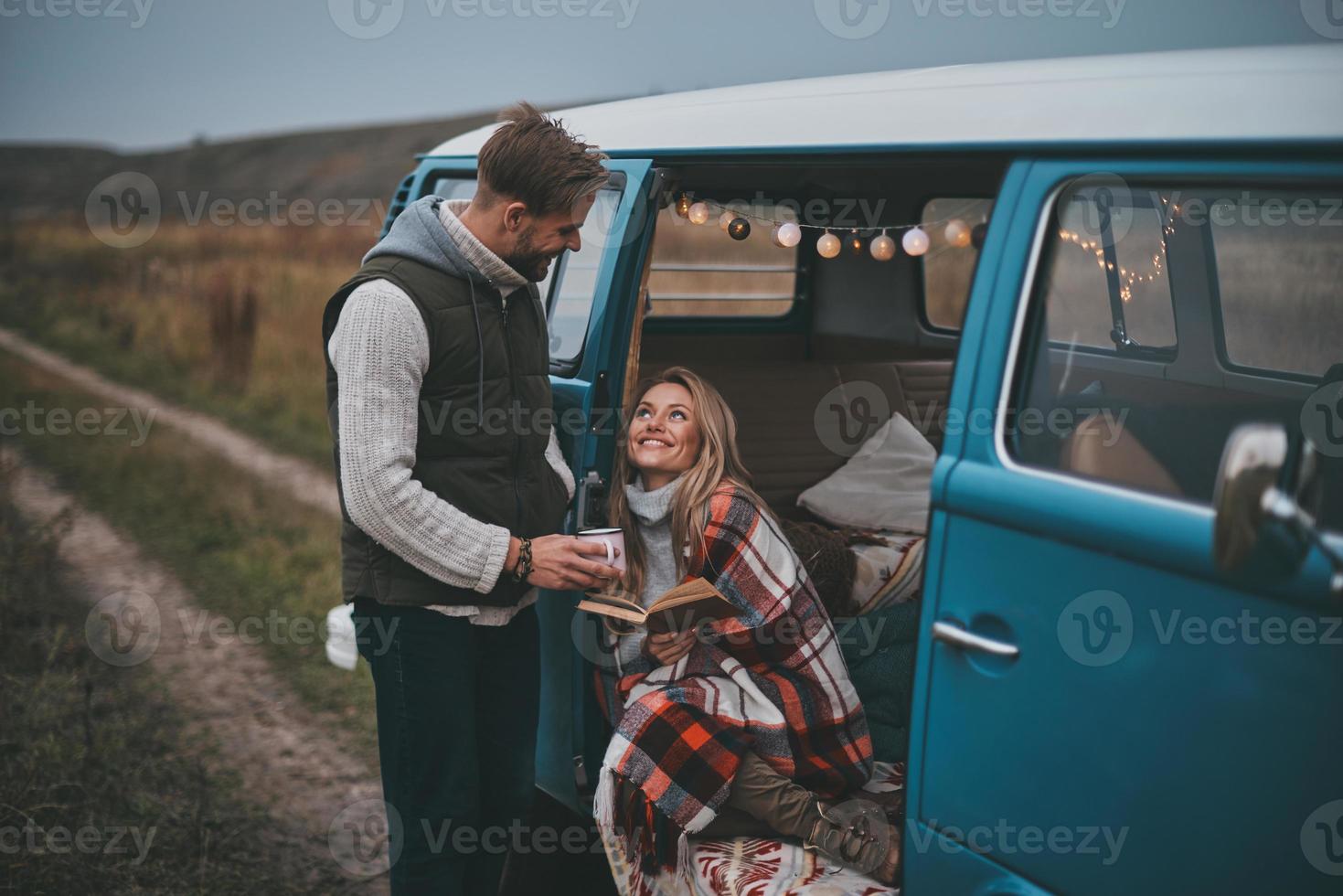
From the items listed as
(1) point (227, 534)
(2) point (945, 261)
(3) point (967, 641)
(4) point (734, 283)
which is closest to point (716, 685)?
(3) point (967, 641)

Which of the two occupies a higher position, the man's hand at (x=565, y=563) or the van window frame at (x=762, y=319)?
the van window frame at (x=762, y=319)

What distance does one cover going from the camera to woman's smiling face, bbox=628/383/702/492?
320cm

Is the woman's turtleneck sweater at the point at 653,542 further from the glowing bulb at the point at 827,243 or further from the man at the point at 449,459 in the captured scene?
the glowing bulb at the point at 827,243

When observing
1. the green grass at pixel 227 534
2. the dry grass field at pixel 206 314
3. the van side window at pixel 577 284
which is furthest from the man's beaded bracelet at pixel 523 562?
the dry grass field at pixel 206 314

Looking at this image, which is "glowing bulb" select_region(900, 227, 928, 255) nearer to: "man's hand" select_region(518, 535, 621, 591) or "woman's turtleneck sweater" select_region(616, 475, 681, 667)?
"woman's turtleneck sweater" select_region(616, 475, 681, 667)

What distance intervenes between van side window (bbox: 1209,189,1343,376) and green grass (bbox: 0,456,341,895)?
3.42m

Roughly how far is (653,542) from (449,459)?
2.61 ft

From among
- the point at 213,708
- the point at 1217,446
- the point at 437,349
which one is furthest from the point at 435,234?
the point at 213,708

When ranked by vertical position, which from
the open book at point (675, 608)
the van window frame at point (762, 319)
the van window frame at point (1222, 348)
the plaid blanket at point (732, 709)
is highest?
the van window frame at point (762, 319)

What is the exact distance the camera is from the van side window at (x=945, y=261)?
501cm

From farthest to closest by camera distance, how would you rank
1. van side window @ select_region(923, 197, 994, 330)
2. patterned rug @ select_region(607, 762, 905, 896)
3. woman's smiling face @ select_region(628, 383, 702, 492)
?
1. van side window @ select_region(923, 197, 994, 330)
2. woman's smiling face @ select_region(628, 383, 702, 492)
3. patterned rug @ select_region(607, 762, 905, 896)

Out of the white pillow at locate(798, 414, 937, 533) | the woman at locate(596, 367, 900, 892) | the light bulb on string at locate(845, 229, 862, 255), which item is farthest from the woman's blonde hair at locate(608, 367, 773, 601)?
the light bulb on string at locate(845, 229, 862, 255)

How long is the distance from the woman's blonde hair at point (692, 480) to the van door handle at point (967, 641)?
93 cm

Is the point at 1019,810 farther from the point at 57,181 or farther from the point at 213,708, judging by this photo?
the point at 57,181
